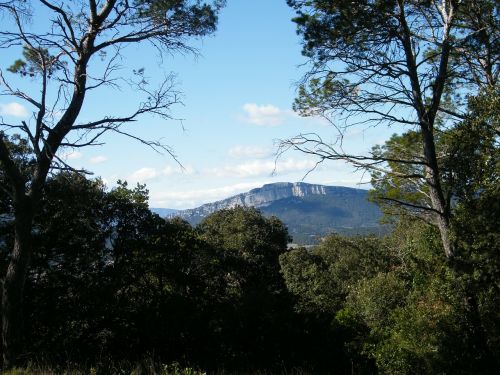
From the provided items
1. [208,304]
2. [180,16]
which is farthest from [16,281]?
[208,304]

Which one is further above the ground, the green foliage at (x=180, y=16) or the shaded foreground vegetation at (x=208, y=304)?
the green foliage at (x=180, y=16)

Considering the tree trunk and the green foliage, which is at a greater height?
the green foliage

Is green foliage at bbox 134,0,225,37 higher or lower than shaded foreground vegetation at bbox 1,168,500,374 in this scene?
higher

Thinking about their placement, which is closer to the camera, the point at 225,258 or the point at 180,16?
the point at 180,16

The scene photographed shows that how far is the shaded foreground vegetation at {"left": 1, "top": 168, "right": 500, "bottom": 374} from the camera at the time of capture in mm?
8414

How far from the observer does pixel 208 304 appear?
16.7 meters

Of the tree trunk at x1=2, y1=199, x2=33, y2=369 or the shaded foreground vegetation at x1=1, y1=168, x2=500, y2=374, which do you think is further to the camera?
the shaded foreground vegetation at x1=1, y1=168, x2=500, y2=374

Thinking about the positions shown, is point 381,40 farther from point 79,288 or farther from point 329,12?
point 79,288

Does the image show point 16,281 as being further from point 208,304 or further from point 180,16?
point 208,304

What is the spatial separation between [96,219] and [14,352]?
904 centimetres

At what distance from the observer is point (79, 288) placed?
13.7m

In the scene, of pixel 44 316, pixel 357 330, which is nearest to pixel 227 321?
pixel 357 330

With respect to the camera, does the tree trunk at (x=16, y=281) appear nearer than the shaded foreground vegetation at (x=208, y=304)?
Yes

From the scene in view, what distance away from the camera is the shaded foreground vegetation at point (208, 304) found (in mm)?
8414
